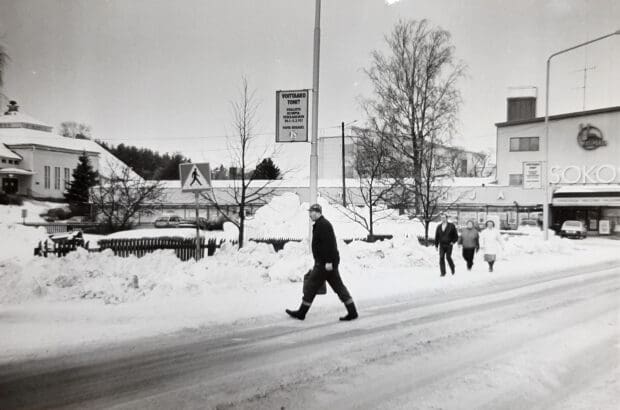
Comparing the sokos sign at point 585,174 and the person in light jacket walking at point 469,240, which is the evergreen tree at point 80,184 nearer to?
the person in light jacket walking at point 469,240

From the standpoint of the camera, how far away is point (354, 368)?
497 centimetres

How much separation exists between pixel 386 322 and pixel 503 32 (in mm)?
4636

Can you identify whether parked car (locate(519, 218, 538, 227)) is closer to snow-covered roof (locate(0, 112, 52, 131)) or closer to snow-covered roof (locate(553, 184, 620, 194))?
snow-covered roof (locate(553, 184, 620, 194))

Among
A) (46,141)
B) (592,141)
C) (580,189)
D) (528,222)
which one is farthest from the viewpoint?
(528,222)

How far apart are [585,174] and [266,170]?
73.5 feet

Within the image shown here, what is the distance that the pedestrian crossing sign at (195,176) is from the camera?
33.2 feet

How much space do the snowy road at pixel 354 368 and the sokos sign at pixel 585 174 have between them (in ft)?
71.3

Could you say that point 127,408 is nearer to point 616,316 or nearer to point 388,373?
point 388,373

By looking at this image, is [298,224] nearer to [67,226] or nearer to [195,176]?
[67,226]

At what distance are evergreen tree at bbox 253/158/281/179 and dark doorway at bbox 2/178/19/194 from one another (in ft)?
25.7

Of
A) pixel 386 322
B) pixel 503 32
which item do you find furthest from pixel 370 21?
pixel 386 322

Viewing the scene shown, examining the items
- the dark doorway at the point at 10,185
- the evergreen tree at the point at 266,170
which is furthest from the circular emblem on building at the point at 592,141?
the dark doorway at the point at 10,185

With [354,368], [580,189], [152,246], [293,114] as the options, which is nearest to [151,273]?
[152,246]

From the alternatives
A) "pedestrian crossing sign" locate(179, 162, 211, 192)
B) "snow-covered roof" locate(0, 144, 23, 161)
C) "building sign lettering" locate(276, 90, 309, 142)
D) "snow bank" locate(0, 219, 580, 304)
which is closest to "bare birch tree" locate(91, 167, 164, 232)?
"snow bank" locate(0, 219, 580, 304)
